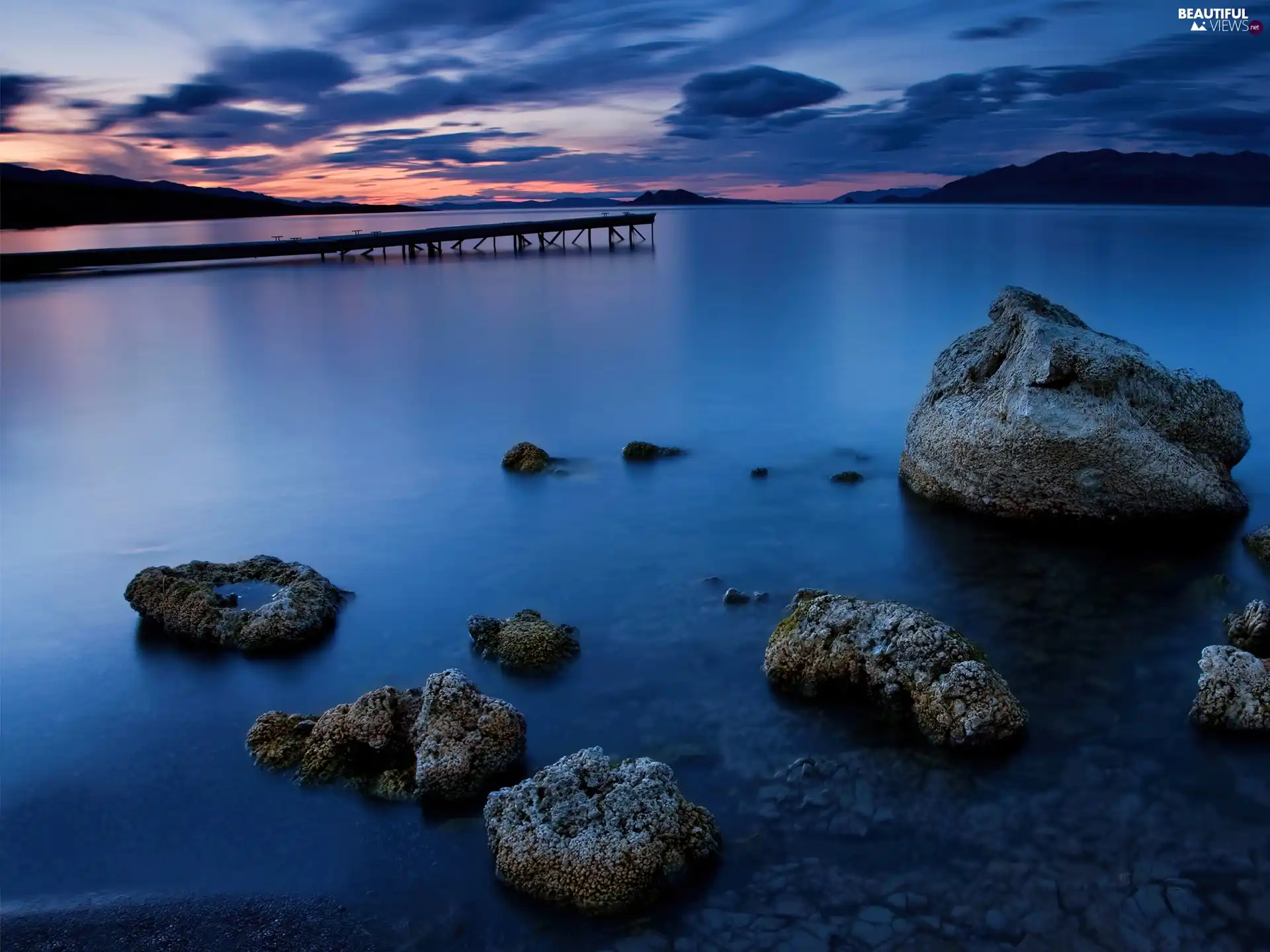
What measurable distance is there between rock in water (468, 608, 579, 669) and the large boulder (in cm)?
129

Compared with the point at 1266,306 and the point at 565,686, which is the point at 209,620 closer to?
the point at 565,686

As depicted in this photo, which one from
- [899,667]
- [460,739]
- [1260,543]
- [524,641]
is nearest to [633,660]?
[524,641]

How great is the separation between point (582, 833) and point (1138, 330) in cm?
2942

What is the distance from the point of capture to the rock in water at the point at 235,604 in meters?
9.69

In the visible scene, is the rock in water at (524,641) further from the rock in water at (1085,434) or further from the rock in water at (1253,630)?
the rock in water at (1253,630)

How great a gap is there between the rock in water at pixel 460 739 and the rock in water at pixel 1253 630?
6.25 meters

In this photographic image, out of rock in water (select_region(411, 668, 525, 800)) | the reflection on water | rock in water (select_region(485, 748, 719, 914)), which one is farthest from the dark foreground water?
the reflection on water

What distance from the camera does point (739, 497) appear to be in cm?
1398

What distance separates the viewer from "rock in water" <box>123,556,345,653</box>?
969cm

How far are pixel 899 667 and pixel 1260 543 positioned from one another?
565 centimetres

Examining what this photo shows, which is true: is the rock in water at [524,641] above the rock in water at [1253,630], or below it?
below

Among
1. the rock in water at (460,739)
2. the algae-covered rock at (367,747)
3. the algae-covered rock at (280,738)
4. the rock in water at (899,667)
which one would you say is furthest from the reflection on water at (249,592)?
the rock in water at (899,667)

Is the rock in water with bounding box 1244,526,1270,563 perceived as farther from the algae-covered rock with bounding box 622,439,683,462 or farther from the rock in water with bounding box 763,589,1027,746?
the algae-covered rock with bounding box 622,439,683,462

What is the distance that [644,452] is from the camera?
16359 mm
